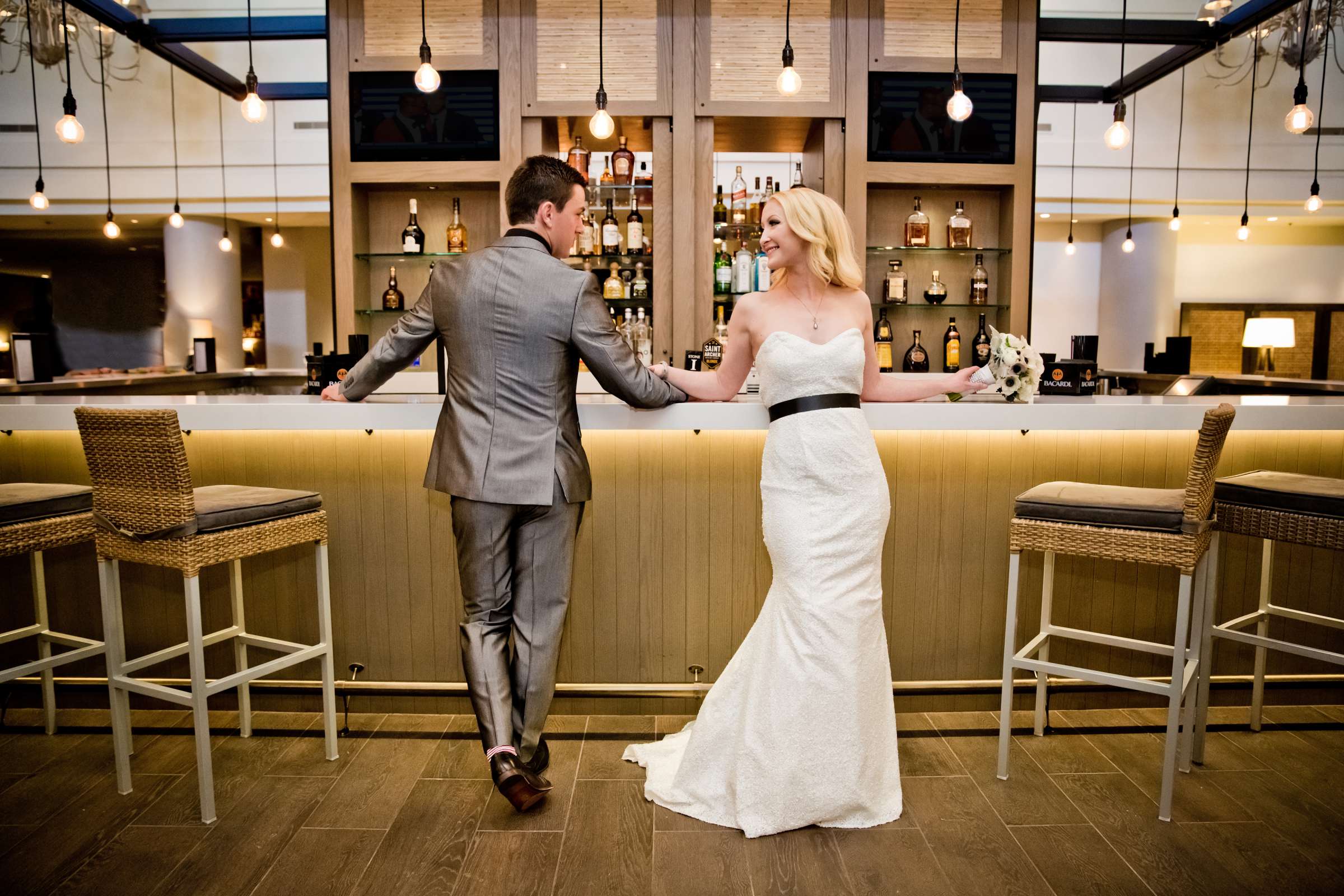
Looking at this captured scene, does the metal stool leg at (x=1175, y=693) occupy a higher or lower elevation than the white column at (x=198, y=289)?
lower

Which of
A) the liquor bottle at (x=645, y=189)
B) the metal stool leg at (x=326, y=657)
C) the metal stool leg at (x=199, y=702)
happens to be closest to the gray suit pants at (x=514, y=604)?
the metal stool leg at (x=326, y=657)

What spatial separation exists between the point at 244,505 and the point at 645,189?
104 inches

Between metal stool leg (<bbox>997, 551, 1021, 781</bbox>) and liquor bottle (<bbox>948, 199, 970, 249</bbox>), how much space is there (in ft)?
7.88

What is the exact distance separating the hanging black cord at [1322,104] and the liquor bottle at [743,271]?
5358 mm

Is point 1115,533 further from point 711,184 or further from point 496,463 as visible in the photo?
point 711,184

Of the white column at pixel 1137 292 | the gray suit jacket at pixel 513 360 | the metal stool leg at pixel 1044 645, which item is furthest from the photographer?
the white column at pixel 1137 292

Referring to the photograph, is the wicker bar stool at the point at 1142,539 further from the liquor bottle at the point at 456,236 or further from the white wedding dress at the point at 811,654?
the liquor bottle at the point at 456,236

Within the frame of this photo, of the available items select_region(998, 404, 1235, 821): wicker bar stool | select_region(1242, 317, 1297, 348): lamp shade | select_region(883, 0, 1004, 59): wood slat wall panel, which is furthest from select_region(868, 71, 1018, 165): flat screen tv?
select_region(1242, 317, 1297, 348): lamp shade

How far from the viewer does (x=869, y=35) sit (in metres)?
4.09

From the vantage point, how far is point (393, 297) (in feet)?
14.5

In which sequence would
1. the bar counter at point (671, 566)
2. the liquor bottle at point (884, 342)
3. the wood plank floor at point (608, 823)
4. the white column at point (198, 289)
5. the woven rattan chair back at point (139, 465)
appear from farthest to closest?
the white column at point (198, 289) < the liquor bottle at point (884, 342) < the bar counter at point (671, 566) < the woven rattan chair back at point (139, 465) < the wood plank floor at point (608, 823)

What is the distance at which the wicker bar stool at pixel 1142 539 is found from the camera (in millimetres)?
2355

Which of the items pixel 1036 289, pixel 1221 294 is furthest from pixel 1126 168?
pixel 1221 294

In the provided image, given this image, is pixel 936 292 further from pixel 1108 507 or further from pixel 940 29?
pixel 1108 507
